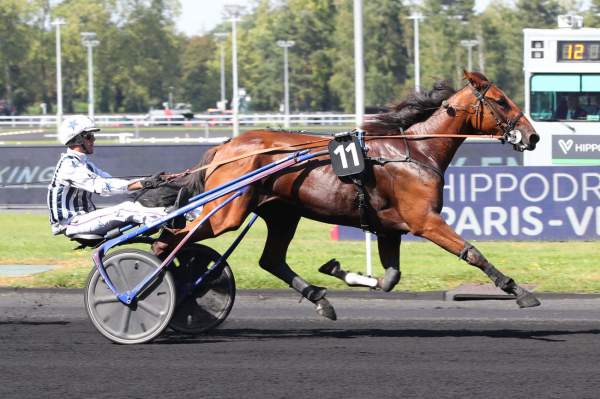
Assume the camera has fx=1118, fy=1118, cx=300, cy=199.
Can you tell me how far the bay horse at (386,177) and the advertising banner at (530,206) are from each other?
23.3ft

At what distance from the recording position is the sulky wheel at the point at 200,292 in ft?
29.8

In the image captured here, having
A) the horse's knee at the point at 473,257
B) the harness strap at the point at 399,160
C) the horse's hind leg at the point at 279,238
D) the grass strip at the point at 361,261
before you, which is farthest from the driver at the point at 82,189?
the grass strip at the point at 361,261

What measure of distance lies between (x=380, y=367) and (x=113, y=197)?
603 inches

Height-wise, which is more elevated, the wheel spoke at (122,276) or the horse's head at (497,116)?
the horse's head at (497,116)

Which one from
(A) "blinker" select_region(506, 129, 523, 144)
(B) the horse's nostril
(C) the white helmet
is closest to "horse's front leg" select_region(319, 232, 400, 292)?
(A) "blinker" select_region(506, 129, 523, 144)

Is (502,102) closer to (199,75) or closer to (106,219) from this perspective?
(106,219)

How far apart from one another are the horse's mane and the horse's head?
0.34 meters

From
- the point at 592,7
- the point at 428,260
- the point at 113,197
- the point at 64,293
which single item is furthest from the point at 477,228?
the point at 592,7

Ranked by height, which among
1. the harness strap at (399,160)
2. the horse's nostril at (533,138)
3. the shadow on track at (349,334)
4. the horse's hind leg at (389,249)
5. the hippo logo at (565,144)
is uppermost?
the horse's nostril at (533,138)

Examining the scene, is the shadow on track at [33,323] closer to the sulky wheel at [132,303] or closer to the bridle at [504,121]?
the sulky wheel at [132,303]

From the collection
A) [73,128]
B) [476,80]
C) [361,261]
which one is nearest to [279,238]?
[73,128]

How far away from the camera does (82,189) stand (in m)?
8.72

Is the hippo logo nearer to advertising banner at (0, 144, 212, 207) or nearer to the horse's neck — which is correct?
advertising banner at (0, 144, 212, 207)

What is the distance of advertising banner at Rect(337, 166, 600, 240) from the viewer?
53.2 feet
